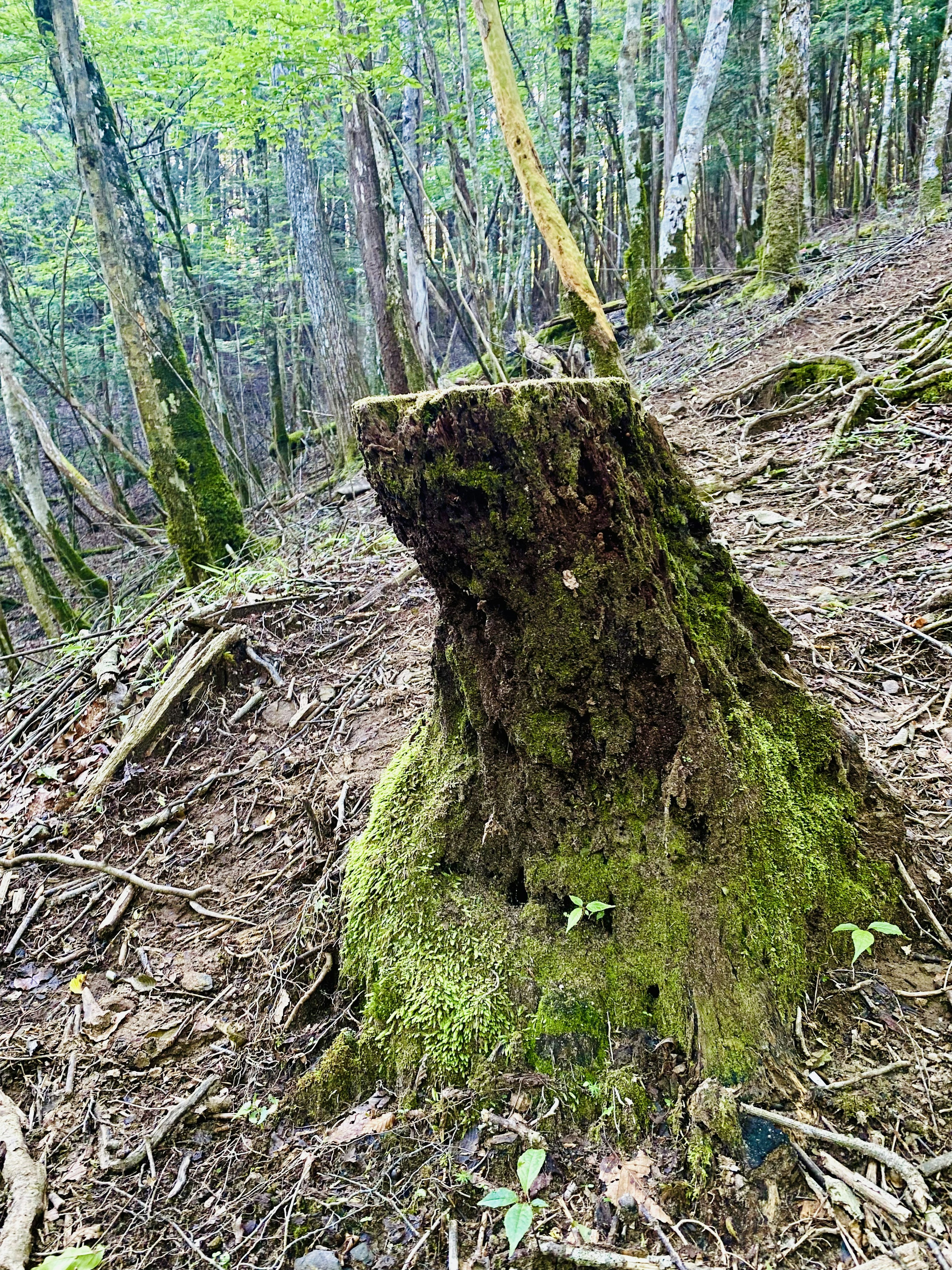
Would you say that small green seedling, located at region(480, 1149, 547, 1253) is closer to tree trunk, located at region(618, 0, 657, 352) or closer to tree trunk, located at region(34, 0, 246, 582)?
tree trunk, located at region(34, 0, 246, 582)

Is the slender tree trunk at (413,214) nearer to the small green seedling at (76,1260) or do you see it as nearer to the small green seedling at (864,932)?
the small green seedling at (864,932)

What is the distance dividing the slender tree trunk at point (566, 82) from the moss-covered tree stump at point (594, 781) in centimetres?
1007

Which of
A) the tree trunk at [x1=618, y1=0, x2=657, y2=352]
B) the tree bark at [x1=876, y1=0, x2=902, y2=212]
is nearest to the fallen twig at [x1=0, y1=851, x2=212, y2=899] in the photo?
the tree trunk at [x1=618, y1=0, x2=657, y2=352]

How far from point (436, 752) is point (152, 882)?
1846 mm

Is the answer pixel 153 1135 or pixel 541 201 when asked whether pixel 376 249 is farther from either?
pixel 153 1135

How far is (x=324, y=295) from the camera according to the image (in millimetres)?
12258

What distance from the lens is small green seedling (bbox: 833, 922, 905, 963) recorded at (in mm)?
1889

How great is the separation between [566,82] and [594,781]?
575 inches

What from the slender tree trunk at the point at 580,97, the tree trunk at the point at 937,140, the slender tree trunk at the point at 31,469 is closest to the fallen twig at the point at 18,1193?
the slender tree trunk at the point at 31,469

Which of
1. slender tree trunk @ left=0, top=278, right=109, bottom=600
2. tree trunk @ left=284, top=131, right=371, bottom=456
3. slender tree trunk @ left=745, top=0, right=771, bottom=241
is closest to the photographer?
slender tree trunk @ left=0, top=278, right=109, bottom=600

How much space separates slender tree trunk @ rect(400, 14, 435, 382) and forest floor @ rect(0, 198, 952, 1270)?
683 cm

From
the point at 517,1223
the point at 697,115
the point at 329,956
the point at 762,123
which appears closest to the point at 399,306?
the point at 697,115

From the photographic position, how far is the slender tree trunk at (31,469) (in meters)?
11.0

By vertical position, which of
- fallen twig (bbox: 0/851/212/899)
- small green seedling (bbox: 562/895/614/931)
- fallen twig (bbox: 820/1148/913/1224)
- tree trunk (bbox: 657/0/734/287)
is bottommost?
fallen twig (bbox: 0/851/212/899)
